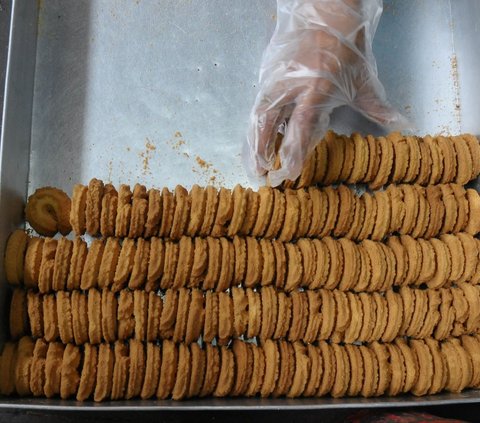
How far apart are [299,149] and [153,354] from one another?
0.86 meters

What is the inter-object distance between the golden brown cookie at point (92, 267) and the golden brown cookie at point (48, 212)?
209 millimetres

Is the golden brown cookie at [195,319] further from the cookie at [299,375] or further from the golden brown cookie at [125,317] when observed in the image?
the cookie at [299,375]

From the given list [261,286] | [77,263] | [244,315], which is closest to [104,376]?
[77,263]

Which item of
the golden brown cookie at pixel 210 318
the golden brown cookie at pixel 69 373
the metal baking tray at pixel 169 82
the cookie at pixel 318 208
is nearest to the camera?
the golden brown cookie at pixel 69 373

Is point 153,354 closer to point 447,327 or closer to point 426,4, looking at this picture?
point 447,327

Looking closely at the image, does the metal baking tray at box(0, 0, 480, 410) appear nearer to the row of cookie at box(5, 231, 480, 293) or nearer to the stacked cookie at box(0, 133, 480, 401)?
the stacked cookie at box(0, 133, 480, 401)

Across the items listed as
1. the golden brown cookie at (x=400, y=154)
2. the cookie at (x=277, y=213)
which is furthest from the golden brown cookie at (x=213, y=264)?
the golden brown cookie at (x=400, y=154)

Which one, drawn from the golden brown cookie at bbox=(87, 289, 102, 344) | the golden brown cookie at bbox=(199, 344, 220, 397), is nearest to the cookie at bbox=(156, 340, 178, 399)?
the golden brown cookie at bbox=(199, 344, 220, 397)

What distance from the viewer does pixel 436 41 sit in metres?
2.44

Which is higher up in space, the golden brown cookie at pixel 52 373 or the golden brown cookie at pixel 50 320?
the golden brown cookie at pixel 50 320

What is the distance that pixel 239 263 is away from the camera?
6.23 ft

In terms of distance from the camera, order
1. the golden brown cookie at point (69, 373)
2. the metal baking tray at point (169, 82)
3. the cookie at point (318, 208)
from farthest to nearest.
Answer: the metal baking tray at point (169, 82) → the cookie at point (318, 208) → the golden brown cookie at point (69, 373)

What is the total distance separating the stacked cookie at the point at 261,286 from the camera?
5.96 feet

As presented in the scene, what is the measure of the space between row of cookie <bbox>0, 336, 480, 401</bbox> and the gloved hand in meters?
0.65
